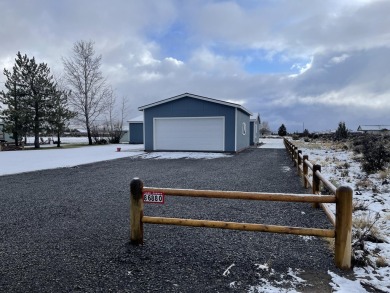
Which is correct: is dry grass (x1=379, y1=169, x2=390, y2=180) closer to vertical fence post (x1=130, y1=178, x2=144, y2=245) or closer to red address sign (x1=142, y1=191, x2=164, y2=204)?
A: red address sign (x1=142, y1=191, x2=164, y2=204)

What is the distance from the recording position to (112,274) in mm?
3123

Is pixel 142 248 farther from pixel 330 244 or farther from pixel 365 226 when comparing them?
pixel 365 226

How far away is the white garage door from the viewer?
19.1m

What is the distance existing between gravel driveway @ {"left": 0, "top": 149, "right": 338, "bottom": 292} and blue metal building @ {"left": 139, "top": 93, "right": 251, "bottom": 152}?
42.0ft

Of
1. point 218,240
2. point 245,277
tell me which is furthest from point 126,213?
point 245,277

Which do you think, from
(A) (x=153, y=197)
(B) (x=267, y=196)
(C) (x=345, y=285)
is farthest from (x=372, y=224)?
(A) (x=153, y=197)

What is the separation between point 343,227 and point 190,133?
1665 centimetres

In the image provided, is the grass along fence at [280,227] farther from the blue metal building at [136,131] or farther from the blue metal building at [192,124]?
the blue metal building at [136,131]

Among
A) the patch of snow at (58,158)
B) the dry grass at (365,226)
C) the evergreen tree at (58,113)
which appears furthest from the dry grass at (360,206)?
the evergreen tree at (58,113)

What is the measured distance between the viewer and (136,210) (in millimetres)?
3812

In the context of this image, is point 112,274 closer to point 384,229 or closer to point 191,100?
point 384,229

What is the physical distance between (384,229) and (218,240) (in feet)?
8.85

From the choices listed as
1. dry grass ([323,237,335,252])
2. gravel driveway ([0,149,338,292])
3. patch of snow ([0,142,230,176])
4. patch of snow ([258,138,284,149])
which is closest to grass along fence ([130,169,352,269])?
gravel driveway ([0,149,338,292])

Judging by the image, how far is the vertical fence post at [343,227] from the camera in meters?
3.18
